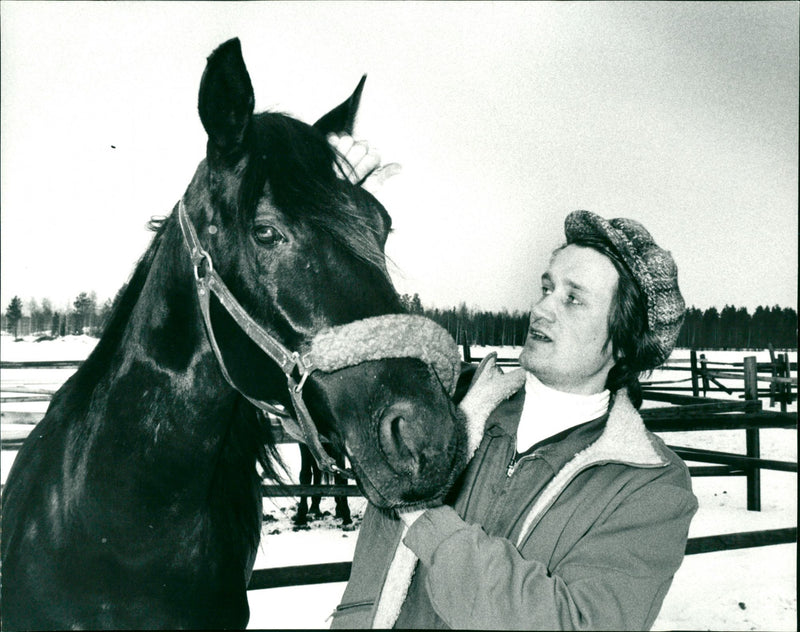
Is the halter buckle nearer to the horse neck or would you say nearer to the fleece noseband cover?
the horse neck

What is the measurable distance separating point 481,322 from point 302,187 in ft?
4.95

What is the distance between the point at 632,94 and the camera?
2436 millimetres

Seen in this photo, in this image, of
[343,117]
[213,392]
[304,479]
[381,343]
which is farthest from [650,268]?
[304,479]

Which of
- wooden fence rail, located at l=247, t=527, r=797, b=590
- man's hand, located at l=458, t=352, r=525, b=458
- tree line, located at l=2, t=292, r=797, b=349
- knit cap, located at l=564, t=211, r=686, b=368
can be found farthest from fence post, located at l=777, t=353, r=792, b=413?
man's hand, located at l=458, t=352, r=525, b=458

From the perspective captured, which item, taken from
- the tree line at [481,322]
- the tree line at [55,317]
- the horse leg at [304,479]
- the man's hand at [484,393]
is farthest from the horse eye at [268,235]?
the horse leg at [304,479]

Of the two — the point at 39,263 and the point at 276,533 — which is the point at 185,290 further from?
the point at 276,533

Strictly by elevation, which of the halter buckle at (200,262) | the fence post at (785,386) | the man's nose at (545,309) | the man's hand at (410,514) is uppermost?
the halter buckle at (200,262)

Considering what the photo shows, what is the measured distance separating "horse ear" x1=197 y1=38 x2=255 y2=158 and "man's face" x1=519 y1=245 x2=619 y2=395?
713 mm

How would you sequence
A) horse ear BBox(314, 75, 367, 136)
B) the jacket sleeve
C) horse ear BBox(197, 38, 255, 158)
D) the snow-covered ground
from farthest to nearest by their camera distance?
the snow-covered ground, horse ear BBox(314, 75, 367, 136), horse ear BBox(197, 38, 255, 158), the jacket sleeve

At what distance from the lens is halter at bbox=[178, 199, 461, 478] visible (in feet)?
3.01

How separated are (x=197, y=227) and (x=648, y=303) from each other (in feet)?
3.11

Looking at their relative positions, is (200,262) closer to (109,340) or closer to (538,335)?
(109,340)

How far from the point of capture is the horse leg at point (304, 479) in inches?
128

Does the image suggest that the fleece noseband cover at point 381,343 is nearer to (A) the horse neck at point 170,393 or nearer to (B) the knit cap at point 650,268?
(A) the horse neck at point 170,393
